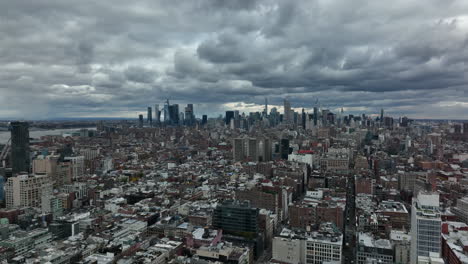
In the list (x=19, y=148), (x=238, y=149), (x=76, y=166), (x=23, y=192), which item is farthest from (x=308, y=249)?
(x=19, y=148)

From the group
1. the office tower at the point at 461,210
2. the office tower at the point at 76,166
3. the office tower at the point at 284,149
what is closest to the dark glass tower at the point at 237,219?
the office tower at the point at 461,210

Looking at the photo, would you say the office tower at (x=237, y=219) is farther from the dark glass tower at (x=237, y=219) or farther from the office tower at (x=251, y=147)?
the office tower at (x=251, y=147)

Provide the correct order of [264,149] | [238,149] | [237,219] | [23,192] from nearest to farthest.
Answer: [237,219] < [23,192] < [238,149] < [264,149]

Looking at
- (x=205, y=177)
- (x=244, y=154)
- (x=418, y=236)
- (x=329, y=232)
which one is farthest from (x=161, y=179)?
(x=418, y=236)

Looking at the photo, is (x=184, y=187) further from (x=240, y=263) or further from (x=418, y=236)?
(x=418, y=236)

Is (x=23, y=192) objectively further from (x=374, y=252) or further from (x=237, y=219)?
(x=374, y=252)
